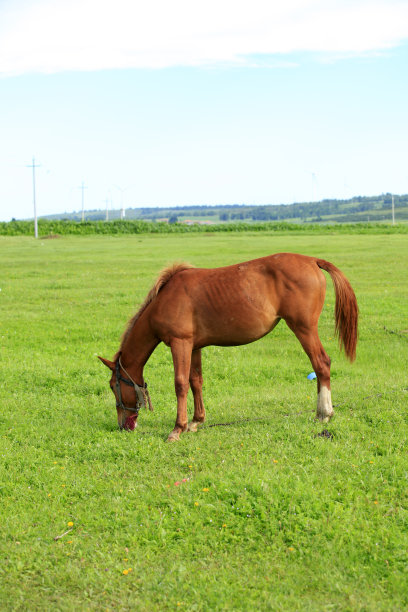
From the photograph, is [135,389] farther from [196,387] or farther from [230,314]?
[230,314]

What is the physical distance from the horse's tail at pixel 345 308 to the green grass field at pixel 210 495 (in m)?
0.98

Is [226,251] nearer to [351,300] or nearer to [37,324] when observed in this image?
[37,324]

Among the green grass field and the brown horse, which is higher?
the brown horse

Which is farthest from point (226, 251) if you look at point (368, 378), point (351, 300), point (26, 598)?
point (26, 598)

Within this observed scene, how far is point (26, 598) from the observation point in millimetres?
4723

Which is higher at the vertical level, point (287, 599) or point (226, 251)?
point (226, 251)

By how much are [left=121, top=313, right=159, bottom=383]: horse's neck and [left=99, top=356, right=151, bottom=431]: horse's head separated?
0.11m

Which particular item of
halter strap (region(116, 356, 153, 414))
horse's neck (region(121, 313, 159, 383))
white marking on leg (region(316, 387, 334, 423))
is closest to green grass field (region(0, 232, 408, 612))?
white marking on leg (region(316, 387, 334, 423))

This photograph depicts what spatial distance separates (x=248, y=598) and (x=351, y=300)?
4380mm

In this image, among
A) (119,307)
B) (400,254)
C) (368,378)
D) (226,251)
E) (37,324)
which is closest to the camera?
(368,378)

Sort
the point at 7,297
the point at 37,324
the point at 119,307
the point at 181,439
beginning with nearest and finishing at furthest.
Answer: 1. the point at 181,439
2. the point at 37,324
3. the point at 119,307
4. the point at 7,297

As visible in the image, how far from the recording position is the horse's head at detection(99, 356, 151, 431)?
315 inches

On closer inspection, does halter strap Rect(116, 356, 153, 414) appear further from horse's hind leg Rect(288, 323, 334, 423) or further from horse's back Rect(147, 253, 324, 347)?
horse's hind leg Rect(288, 323, 334, 423)

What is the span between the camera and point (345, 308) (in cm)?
792
